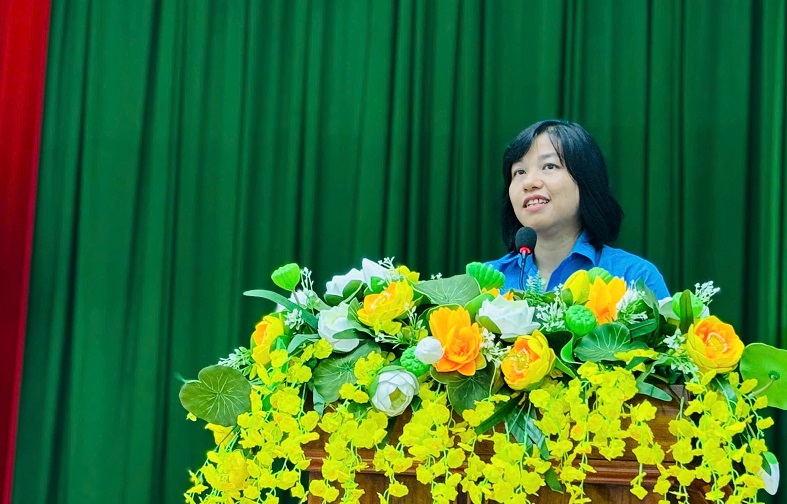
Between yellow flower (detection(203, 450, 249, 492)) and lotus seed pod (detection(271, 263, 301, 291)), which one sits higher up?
lotus seed pod (detection(271, 263, 301, 291))

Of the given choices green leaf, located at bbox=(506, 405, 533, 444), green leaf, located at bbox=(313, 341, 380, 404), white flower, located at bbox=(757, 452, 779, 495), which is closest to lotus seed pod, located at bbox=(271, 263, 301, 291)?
green leaf, located at bbox=(313, 341, 380, 404)

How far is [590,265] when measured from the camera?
6.13ft

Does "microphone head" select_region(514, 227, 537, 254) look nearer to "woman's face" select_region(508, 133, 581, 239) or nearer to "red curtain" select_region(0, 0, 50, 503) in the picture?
"woman's face" select_region(508, 133, 581, 239)

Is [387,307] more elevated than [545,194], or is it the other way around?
[545,194]

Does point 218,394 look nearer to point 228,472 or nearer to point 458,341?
point 228,472

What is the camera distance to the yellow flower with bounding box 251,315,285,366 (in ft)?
3.32

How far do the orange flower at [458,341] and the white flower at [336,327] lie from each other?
11 centimetres

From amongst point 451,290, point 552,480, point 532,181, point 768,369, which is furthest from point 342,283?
point 532,181

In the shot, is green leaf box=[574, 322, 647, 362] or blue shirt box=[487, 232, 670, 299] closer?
green leaf box=[574, 322, 647, 362]

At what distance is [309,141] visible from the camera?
2404 mm

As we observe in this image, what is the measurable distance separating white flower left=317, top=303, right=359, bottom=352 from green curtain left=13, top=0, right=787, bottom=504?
1.28 meters

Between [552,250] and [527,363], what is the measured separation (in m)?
1.07

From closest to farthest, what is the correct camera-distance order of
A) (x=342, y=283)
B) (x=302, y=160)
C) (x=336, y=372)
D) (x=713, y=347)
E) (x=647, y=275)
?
(x=713, y=347) → (x=336, y=372) → (x=342, y=283) → (x=647, y=275) → (x=302, y=160)

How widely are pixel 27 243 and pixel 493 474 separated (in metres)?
2.04
